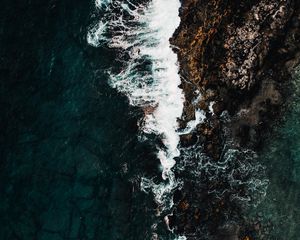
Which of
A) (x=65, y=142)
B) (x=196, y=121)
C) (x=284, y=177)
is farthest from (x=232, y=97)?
(x=65, y=142)

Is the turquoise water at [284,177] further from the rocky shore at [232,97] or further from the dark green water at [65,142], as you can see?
the dark green water at [65,142]

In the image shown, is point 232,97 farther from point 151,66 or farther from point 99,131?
point 99,131

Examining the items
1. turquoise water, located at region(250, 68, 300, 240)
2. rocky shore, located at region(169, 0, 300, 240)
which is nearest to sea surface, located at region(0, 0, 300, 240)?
turquoise water, located at region(250, 68, 300, 240)

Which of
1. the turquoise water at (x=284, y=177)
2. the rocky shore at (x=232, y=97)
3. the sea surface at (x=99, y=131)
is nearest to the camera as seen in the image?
the turquoise water at (x=284, y=177)

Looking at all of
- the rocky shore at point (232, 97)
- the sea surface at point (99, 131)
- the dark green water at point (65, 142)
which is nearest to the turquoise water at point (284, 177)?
the sea surface at point (99, 131)

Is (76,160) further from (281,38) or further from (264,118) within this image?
(281,38)

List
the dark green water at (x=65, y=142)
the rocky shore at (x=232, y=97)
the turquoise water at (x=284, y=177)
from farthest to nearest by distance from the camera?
the dark green water at (x=65, y=142)
the rocky shore at (x=232, y=97)
the turquoise water at (x=284, y=177)

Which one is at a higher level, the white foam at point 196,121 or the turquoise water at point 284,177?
the white foam at point 196,121

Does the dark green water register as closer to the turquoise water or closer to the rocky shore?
the rocky shore
